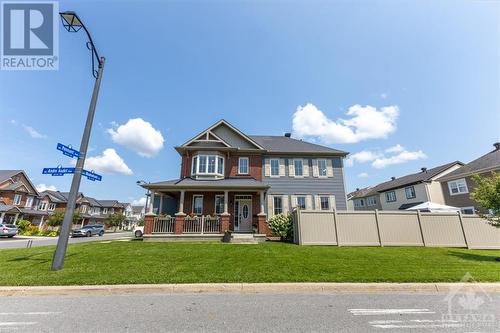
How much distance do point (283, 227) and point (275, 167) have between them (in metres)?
6.52

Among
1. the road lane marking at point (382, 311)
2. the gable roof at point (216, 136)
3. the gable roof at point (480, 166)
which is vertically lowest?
the road lane marking at point (382, 311)

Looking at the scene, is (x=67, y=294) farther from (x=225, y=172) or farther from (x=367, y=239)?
(x=225, y=172)

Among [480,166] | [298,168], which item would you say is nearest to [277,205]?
[298,168]

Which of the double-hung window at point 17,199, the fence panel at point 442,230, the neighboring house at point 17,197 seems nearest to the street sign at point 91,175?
the fence panel at point 442,230

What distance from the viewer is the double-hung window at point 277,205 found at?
716 inches

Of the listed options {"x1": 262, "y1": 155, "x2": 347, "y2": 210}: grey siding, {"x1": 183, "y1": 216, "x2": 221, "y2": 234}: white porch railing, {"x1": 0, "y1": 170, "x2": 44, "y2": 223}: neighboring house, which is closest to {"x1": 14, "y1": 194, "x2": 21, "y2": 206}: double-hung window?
{"x1": 0, "y1": 170, "x2": 44, "y2": 223}: neighboring house

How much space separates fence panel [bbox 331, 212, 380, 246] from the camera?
12.0 metres

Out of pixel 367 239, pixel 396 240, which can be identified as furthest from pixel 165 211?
pixel 396 240

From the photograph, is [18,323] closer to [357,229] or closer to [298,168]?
[357,229]

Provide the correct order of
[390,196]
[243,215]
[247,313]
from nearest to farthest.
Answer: [247,313] < [243,215] < [390,196]

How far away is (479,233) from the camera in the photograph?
482 inches

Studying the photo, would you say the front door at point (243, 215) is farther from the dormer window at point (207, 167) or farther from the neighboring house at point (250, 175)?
the dormer window at point (207, 167)

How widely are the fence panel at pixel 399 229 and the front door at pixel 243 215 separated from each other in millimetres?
A: 8506

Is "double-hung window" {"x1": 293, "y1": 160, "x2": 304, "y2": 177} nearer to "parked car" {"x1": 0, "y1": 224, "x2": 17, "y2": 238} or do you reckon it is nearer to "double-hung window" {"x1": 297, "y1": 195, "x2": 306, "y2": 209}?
"double-hung window" {"x1": 297, "y1": 195, "x2": 306, "y2": 209}
